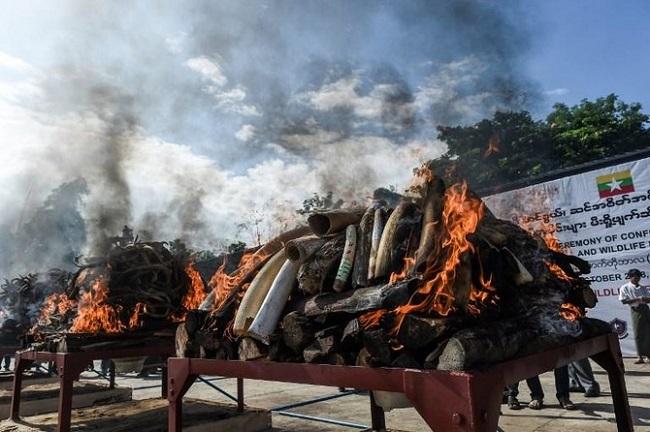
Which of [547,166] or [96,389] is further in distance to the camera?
[547,166]

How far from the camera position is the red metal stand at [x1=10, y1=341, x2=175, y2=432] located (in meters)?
6.33

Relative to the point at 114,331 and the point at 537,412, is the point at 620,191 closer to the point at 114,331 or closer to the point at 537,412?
the point at 537,412

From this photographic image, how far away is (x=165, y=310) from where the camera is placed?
793 centimetres

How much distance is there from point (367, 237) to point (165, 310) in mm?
5105

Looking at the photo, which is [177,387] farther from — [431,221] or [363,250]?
[431,221]

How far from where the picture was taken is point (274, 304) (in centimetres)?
414

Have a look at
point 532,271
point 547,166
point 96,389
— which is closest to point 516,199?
point 532,271

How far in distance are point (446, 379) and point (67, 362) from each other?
239 inches

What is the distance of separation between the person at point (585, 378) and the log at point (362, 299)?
594 cm

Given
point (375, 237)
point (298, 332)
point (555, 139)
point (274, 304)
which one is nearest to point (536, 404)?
point (375, 237)

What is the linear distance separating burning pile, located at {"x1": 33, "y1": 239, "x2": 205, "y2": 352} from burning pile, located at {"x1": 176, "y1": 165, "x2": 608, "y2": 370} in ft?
10.9

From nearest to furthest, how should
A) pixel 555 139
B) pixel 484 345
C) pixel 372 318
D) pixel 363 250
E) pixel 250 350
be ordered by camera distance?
pixel 484 345, pixel 372 318, pixel 250 350, pixel 363 250, pixel 555 139

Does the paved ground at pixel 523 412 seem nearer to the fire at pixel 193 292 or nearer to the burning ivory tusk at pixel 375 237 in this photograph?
the fire at pixel 193 292

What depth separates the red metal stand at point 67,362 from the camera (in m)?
6.33
